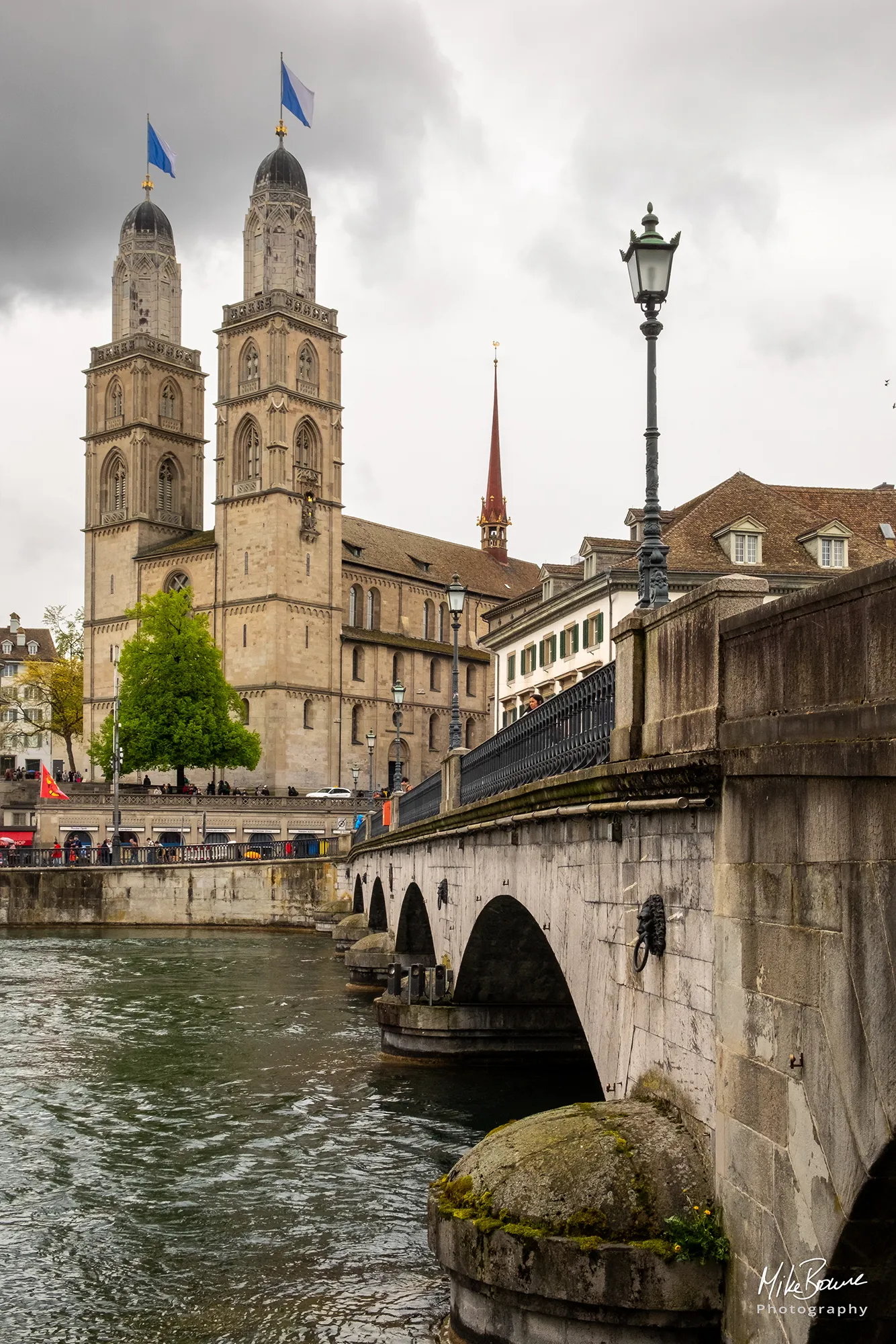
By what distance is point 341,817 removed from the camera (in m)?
80.9

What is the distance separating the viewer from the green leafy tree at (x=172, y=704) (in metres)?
80.6

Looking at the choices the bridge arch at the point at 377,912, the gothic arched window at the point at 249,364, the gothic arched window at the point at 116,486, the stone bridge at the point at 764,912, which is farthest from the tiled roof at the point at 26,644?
the stone bridge at the point at 764,912

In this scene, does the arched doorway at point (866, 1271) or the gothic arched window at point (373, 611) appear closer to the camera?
the arched doorway at point (866, 1271)

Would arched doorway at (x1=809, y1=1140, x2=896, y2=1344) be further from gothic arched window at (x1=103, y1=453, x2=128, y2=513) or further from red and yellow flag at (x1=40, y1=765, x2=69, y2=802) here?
gothic arched window at (x1=103, y1=453, x2=128, y2=513)

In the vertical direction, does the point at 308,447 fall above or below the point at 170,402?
below

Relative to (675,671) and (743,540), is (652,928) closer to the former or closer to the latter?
(675,671)

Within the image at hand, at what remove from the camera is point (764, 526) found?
43.1 meters

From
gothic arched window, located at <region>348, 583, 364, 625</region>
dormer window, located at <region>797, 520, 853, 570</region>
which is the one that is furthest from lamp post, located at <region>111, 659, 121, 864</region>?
dormer window, located at <region>797, 520, 853, 570</region>

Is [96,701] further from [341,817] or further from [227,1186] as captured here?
[227,1186]

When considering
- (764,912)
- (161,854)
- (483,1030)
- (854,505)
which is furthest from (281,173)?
(764,912)

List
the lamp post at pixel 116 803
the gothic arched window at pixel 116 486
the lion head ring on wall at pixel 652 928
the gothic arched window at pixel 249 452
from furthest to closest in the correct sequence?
1. the gothic arched window at pixel 116 486
2. the gothic arched window at pixel 249 452
3. the lamp post at pixel 116 803
4. the lion head ring on wall at pixel 652 928

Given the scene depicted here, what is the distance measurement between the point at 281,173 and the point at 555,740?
91.6m

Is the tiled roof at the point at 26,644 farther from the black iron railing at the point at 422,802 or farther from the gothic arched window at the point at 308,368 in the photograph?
the black iron railing at the point at 422,802

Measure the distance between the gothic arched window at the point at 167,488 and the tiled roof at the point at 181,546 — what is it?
2631mm
